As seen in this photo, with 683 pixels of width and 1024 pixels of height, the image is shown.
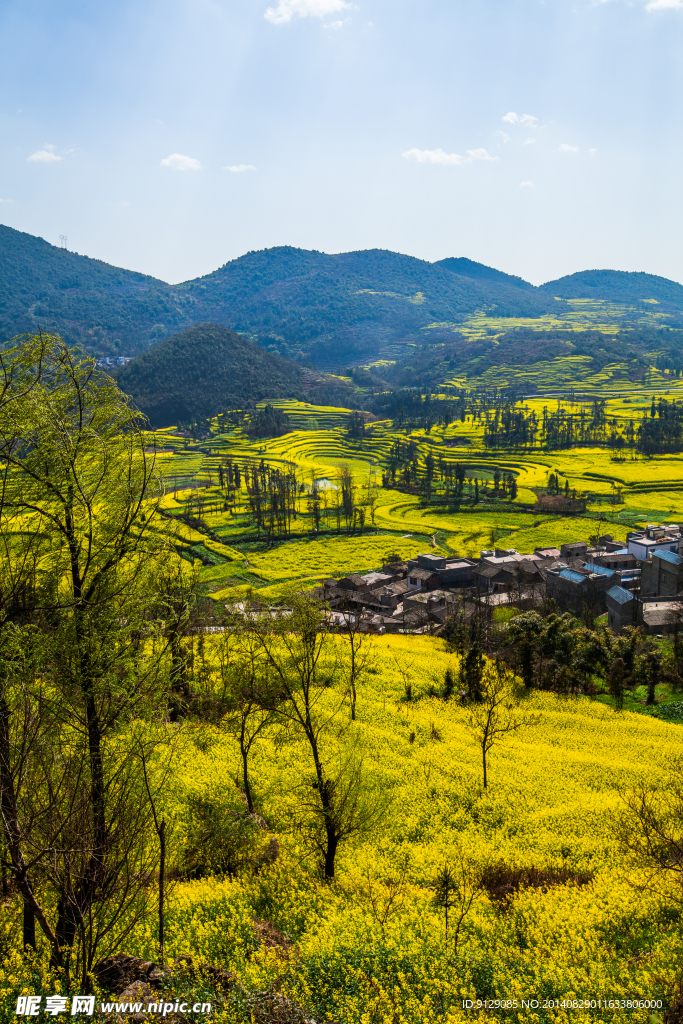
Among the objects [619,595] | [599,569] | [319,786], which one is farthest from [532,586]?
[319,786]

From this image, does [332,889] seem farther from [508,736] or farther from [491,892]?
[508,736]

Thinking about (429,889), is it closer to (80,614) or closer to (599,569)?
(80,614)

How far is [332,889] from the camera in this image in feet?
41.7

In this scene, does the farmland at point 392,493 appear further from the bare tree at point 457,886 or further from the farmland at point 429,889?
the bare tree at point 457,886

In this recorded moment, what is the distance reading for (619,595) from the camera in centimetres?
4106

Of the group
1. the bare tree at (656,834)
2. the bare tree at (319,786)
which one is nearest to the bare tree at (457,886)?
the bare tree at (319,786)

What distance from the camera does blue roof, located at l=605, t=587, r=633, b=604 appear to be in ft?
131

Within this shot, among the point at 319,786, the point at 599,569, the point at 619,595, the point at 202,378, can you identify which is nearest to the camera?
the point at 319,786

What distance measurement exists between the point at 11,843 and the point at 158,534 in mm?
4252

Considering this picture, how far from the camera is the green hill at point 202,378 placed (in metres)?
154

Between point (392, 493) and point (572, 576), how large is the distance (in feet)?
170

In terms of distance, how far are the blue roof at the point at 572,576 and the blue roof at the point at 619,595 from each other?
7.70 ft

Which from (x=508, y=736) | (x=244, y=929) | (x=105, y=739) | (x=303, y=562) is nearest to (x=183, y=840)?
(x=244, y=929)

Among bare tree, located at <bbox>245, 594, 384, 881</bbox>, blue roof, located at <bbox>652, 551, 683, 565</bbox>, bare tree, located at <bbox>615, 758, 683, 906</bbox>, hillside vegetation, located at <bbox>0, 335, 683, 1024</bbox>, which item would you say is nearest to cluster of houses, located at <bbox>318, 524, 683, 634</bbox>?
blue roof, located at <bbox>652, 551, 683, 565</bbox>
